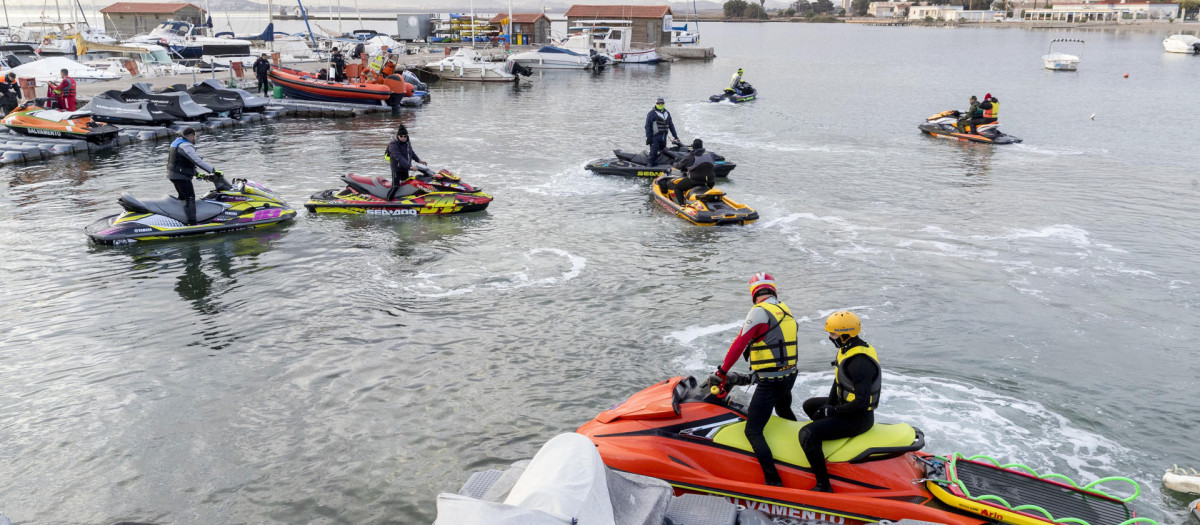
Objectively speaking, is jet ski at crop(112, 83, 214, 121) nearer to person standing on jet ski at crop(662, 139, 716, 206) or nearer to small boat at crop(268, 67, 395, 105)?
small boat at crop(268, 67, 395, 105)

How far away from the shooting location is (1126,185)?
74.3ft

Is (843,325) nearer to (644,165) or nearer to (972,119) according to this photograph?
(644,165)

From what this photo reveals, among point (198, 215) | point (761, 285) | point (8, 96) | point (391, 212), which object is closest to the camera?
point (761, 285)

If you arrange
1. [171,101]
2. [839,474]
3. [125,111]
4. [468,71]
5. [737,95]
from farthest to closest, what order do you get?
[468,71], [737,95], [171,101], [125,111], [839,474]

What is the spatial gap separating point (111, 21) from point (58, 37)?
48.4 ft

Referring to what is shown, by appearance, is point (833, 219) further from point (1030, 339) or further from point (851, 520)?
point (851, 520)

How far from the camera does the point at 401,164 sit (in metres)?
17.6

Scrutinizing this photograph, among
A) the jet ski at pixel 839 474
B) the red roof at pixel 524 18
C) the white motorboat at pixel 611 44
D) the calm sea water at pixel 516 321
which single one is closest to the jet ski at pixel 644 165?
the calm sea water at pixel 516 321

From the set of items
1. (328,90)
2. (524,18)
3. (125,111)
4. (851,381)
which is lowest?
(851,381)

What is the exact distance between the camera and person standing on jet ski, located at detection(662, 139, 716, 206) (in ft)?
60.0

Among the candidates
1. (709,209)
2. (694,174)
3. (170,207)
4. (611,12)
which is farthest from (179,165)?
(611,12)

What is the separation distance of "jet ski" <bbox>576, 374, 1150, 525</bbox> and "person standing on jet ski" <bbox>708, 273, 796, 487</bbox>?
12 cm

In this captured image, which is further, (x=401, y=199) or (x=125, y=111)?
(x=125, y=111)

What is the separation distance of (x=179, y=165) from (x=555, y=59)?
60389mm
